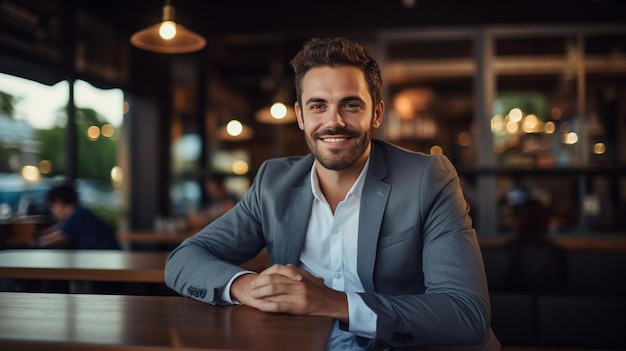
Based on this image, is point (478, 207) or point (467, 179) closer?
point (478, 207)

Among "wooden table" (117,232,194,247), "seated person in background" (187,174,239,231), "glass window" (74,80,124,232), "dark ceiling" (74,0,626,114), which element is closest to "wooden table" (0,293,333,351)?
"wooden table" (117,232,194,247)

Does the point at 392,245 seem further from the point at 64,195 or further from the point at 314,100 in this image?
the point at 64,195

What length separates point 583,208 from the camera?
680 centimetres

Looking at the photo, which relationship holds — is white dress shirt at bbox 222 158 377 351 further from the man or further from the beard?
the beard

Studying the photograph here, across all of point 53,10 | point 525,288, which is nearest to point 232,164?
point 53,10

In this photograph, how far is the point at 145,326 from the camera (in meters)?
1.22

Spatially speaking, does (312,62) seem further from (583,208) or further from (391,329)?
(583,208)

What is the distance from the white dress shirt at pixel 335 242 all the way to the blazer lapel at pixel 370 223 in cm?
6

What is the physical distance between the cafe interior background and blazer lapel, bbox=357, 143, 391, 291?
411cm

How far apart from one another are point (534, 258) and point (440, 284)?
2.44 meters

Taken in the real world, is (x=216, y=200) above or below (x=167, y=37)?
below

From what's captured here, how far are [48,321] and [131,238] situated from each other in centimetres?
468

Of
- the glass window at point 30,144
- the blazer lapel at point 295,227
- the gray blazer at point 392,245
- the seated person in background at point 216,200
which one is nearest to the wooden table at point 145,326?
the gray blazer at point 392,245

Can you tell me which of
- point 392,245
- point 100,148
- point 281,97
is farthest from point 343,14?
point 392,245
